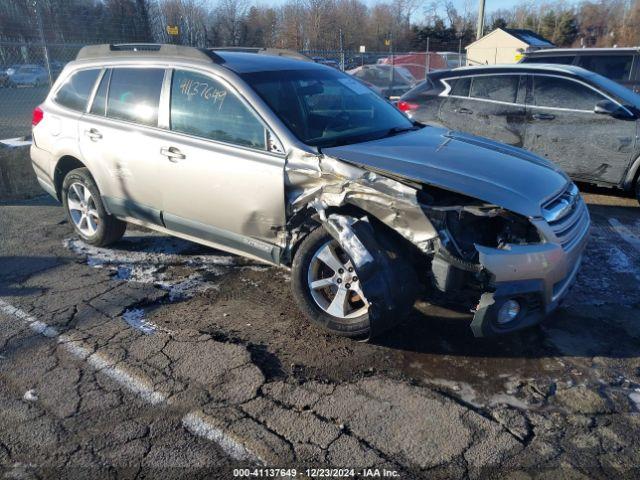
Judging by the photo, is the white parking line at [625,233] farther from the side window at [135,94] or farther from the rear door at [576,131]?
the side window at [135,94]

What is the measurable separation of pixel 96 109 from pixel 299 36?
28421 mm

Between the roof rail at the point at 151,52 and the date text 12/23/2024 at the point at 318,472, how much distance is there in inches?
123

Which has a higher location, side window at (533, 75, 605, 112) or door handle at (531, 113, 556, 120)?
side window at (533, 75, 605, 112)

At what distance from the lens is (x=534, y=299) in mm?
3309

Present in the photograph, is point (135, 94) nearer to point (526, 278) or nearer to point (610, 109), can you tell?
point (526, 278)

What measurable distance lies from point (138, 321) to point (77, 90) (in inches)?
106

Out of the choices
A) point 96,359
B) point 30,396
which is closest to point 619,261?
point 96,359

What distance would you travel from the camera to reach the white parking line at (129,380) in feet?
8.80

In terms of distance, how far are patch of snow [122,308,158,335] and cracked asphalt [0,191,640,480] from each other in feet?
0.05

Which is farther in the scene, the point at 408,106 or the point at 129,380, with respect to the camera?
the point at 408,106

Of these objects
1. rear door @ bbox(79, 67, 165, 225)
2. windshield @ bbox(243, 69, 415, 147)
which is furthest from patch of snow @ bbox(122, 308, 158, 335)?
windshield @ bbox(243, 69, 415, 147)

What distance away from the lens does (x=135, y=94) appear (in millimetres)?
4773

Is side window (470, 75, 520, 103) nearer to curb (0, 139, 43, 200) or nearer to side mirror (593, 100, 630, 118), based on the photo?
side mirror (593, 100, 630, 118)

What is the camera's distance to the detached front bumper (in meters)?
3.12
